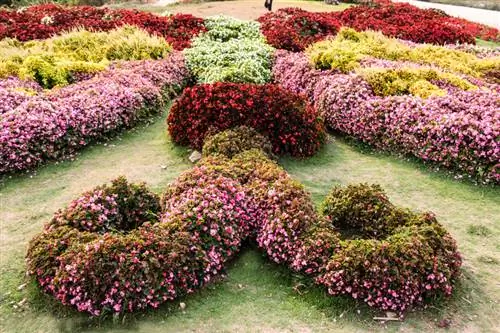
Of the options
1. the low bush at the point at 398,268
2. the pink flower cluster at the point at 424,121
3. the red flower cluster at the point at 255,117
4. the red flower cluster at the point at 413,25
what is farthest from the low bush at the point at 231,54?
the low bush at the point at 398,268

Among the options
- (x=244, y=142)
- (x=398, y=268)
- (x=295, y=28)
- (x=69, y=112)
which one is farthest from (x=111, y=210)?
(x=295, y=28)

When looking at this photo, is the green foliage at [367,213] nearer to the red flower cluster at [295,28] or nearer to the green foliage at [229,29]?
the red flower cluster at [295,28]

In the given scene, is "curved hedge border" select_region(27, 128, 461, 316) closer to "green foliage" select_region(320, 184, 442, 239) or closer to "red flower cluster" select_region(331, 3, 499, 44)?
"green foliage" select_region(320, 184, 442, 239)

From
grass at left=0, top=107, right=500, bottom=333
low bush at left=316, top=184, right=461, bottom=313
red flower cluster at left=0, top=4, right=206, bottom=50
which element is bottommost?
grass at left=0, top=107, right=500, bottom=333

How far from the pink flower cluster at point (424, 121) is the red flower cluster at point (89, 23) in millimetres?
6343

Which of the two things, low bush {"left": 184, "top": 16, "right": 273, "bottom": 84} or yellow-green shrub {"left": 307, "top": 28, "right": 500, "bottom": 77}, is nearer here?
yellow-green shrub {"left": 307, "top": 28, "right": 500, "bottom": 77}

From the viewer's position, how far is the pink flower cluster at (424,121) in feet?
25.8

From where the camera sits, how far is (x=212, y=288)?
5434mm

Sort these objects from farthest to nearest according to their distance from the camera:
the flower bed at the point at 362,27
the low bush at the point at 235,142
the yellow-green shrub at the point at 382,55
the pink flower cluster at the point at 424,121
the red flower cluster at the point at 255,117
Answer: the flower bed at the point at 362,27, the yellow-green shrub at the point at 382,55, the red flower cluster at the point at 255,117, the pink flower cluster at the point at 424,121, the low bush at the point at 235,142

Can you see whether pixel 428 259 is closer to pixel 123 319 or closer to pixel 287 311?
pixel 287 311

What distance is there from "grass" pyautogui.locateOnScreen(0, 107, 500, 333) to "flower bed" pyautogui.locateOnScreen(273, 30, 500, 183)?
32cm

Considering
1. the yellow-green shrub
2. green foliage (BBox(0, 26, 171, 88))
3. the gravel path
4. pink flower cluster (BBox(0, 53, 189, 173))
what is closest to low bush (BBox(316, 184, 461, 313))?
pink flower cluster (BBox(0, 53, 189, 173))

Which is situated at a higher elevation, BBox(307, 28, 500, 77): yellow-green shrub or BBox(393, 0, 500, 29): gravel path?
BBox(307, 28, 500, 77): yellow-green shrub

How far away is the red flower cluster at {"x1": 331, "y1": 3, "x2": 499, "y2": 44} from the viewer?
15867 millimetres
